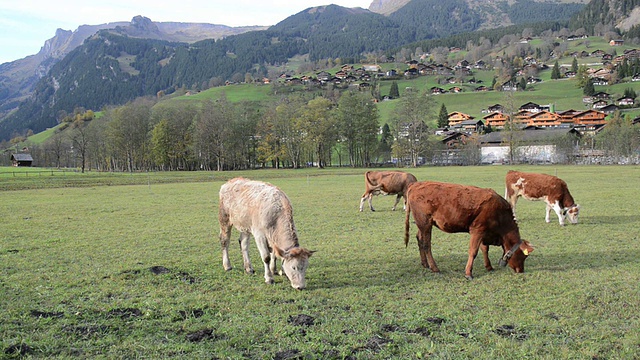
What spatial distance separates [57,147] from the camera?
332 ft

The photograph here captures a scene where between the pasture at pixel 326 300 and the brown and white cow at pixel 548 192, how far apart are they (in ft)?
4.44

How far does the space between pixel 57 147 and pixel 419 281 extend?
11438 cm

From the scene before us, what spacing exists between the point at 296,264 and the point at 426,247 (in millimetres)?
3562

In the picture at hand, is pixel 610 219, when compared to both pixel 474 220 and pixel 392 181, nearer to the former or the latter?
pixel 392 181

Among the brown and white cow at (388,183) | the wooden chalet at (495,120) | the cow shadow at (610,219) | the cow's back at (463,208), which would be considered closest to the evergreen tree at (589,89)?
the wooden chalet at (495,120)

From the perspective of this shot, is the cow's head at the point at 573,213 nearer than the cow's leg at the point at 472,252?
No

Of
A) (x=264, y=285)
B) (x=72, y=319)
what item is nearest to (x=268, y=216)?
(x=264, y=285)

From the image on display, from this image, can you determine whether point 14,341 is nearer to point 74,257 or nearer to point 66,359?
point 66,359

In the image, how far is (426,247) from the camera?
10.3 m

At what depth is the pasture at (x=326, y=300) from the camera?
6.20m

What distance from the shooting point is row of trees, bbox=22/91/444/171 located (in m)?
81.1

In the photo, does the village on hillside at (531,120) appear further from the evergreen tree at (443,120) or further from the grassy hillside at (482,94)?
the grassy hillside at (482,94)

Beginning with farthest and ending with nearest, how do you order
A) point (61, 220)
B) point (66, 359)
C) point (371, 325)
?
1. point (61, 220)
2. point (371, 325)
3. point (66, 359)

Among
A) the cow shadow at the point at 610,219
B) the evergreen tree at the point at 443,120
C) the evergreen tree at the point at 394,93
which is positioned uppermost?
the evergreen tree at the point at 394,93
